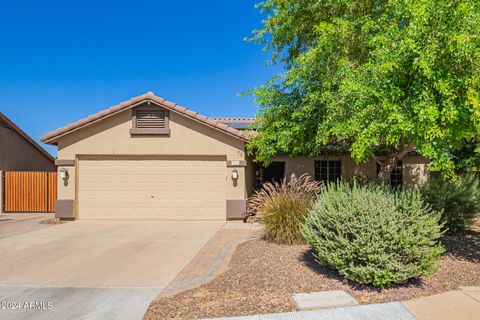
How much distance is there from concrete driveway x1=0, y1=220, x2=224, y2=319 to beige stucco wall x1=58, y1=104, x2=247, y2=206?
2922 millimetres

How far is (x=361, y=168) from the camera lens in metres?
14.4

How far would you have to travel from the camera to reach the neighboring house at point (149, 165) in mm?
12703

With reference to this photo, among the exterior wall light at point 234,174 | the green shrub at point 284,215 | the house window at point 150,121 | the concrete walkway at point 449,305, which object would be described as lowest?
the concrete walkway at point 449,305

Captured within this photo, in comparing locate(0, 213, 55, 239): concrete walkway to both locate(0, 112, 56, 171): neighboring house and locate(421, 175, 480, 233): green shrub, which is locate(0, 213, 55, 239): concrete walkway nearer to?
locate(0, 112, 56, 171): neighboring house

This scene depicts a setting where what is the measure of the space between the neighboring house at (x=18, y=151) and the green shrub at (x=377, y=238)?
1752 cm

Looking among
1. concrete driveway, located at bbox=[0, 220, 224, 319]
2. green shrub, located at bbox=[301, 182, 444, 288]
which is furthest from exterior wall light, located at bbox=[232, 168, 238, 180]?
green shrub, located at bbox=[301, 182, 444, 288]

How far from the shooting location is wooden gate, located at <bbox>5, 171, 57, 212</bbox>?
1517cm

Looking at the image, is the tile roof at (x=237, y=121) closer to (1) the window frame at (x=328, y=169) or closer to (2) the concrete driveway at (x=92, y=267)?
(1) the window frame at (x=328, y=169)

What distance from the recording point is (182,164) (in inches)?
514

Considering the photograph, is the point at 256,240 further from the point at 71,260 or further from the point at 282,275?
the point at 71,260

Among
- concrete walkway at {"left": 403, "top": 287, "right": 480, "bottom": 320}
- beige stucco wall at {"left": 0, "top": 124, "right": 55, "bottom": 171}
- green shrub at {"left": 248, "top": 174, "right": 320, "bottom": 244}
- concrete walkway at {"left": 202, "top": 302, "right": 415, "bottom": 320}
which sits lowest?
concrete walkway at {"left": 202, "top": 302, "right": 415, "bottom": 320}

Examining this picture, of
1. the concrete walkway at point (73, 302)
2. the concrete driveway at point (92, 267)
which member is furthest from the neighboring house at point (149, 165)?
the concrete walkway at point (73, 302)

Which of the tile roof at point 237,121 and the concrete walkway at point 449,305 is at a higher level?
the tile roof at point 237,121

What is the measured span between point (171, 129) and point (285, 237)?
6765 millimetres
